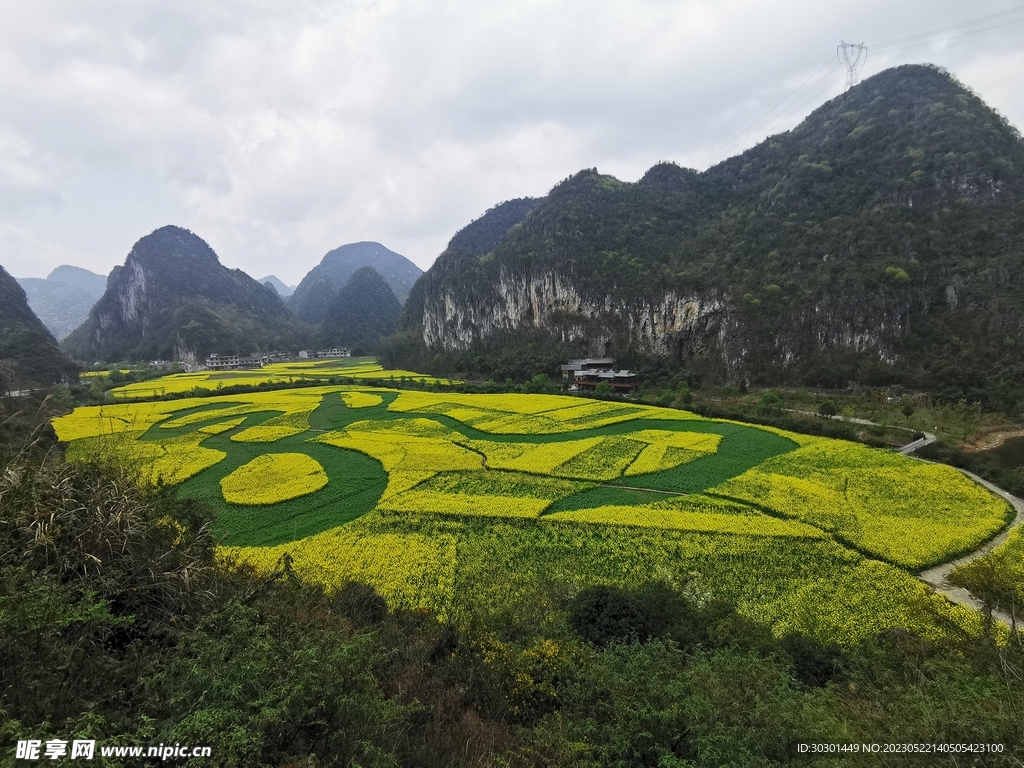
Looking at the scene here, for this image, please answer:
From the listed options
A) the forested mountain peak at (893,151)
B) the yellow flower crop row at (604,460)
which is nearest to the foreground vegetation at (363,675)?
the yellow flower crop row at (604,460)

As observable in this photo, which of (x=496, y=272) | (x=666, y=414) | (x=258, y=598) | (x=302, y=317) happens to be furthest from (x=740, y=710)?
(x=302, y=317)

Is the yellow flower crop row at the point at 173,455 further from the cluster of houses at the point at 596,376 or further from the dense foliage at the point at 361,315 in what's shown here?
the dense foliage at the point at 361,315

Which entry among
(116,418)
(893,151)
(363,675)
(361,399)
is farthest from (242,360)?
(893,151)

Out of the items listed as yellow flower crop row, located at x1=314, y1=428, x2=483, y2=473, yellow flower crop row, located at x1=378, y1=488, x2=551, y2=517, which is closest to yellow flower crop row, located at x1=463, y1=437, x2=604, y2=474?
yellow flower crop row, located at x1=314, y1=428, x2=483, y2=473

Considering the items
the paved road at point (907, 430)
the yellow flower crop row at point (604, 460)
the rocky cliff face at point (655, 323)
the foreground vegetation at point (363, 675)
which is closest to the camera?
the foreground vegetation at point (363, 675)

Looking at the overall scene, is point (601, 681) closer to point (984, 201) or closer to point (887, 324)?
point (887, 324)

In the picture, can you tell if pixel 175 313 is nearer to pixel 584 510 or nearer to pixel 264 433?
pixel 264 433
